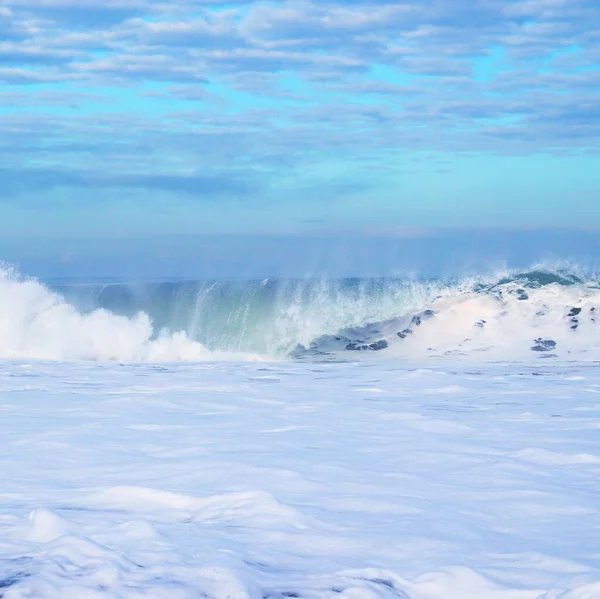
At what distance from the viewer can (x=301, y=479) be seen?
561 centimetres

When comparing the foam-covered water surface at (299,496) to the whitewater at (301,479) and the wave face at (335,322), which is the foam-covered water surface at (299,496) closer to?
the whitewater at (301,479)

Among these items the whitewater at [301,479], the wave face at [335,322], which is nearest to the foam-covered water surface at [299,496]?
the whitewater at [301,479]

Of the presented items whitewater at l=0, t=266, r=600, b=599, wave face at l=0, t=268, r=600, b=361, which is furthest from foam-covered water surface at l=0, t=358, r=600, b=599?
wave face at l=0, t=268, r=600, b=361

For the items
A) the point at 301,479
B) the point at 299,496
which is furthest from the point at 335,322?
the point at 299,496

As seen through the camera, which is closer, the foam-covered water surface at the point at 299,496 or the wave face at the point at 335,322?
the foam-covered water surface at the point at 299,496

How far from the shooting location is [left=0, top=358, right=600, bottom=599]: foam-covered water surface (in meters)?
3.67

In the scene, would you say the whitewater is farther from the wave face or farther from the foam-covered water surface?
the wave face

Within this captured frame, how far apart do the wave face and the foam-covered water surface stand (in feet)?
28.2

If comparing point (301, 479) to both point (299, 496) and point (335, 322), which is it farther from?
point (335, 322)

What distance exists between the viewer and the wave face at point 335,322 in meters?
18.7

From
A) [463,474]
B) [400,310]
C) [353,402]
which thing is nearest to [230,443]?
[463,474]

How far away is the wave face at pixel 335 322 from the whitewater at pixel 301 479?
277 cm

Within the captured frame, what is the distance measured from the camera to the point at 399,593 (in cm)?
355

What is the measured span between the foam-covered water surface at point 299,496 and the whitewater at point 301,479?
17 millimetres
